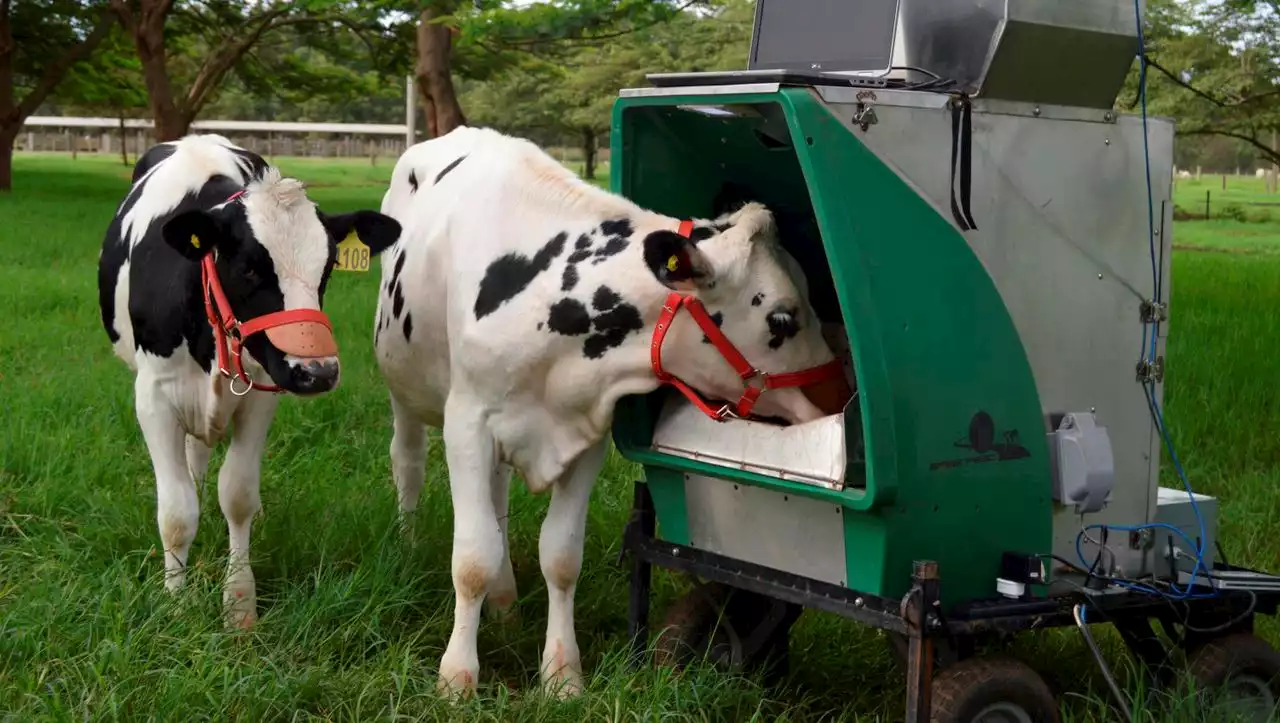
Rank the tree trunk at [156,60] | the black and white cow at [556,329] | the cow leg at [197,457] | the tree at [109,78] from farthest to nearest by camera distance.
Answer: the tree at [109,78]
the tree trunk at [156,60]
the cow leg at [197,457]
the black and white cow at [556,329]

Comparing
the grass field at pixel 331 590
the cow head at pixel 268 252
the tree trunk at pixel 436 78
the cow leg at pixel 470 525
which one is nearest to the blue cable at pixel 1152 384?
the grass field at pixel 331 590

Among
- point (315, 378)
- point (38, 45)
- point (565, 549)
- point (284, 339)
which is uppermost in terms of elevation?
point (38, 45)

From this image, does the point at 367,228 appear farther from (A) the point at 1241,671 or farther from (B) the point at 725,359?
(A) the point at 1241,671

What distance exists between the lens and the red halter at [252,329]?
439cm

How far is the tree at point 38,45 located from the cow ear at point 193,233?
22.4 metres

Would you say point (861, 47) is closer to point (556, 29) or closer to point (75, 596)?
point (75, 596)

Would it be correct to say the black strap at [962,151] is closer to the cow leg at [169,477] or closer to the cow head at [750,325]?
the cow head at [750,325]

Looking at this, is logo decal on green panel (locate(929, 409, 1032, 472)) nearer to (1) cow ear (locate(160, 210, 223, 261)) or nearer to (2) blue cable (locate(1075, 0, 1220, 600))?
(2) blue cable (locate(1075, 0, 1220, 600))

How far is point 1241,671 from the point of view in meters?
4.35

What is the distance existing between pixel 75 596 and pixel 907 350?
2752 millimetres

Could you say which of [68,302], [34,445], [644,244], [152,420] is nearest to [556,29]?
[68,302]

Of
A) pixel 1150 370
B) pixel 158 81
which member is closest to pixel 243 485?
pixel 1150 370

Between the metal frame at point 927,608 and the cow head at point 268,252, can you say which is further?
the cow head at point 268,252

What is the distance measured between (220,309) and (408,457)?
1.51 metres
